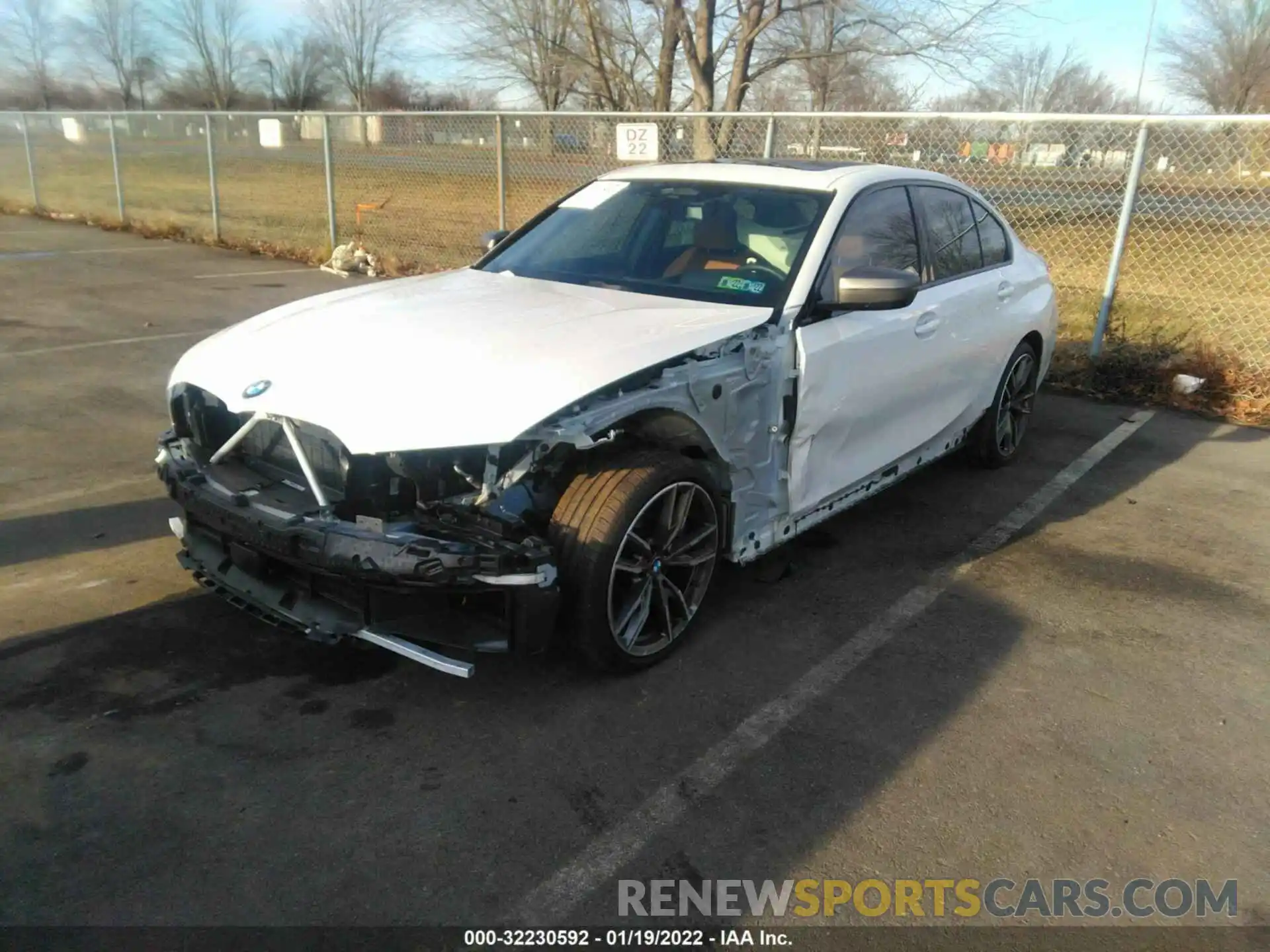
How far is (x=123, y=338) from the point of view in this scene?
8.50 metres

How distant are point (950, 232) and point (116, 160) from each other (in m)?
16.6

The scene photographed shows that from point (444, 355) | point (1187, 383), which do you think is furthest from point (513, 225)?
point (444, 355)

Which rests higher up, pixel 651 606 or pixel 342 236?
pixel 342 236

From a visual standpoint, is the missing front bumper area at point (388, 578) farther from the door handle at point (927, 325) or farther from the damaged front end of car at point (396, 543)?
the door handle at point (927, 325)

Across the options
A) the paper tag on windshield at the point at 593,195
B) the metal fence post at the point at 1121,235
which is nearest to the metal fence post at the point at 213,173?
the paper tag on windshield at the point at 593,195

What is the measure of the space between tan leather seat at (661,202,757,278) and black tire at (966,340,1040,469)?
7.35 feet

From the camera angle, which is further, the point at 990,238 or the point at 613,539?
the point at 990,238

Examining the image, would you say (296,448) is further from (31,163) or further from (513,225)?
(31,163)

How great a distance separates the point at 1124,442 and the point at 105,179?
19398 mm

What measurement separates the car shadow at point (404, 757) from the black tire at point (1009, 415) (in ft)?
5.96

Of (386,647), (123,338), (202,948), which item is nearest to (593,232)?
(386,647)

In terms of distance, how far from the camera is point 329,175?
1315cm

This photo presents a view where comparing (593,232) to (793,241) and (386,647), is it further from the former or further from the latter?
(386,647)

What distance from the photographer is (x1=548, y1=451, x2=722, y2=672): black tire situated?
308 centimetres
